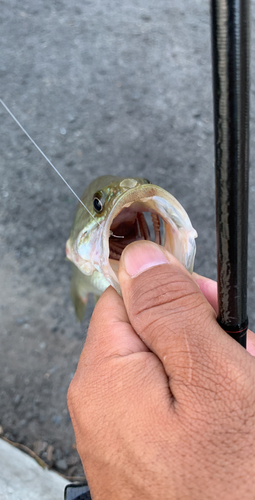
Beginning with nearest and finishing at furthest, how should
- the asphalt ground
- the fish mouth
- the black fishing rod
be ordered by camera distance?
the black fishing rod
the fish mouth
the asphalt ground

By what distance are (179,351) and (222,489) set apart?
250 mm

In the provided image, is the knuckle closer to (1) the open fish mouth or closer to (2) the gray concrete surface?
(1) the open fish mouth

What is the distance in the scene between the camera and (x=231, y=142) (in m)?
0.57

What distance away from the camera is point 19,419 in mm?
1849

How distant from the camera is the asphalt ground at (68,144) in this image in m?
1.99

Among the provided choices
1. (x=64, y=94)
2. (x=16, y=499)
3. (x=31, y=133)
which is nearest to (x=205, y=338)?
(x=16, y=499)

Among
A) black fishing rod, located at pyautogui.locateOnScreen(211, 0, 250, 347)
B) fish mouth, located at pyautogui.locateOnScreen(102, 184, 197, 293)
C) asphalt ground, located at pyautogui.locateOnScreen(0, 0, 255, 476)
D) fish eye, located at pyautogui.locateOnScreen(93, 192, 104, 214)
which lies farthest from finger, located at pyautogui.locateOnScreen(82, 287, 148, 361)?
asphalt ground, located at pyautogui.locateOnScreen(0, 0, 255, 476)

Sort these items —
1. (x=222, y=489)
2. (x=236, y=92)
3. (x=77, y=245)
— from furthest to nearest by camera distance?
1. (x=77, y=245)
2. (x=222, y=489)
3. (x=236, y=92)

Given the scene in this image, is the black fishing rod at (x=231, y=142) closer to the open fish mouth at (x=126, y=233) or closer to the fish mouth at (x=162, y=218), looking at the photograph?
the fish mouth at (x=162, y=218)

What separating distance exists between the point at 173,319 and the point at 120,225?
67 centimetres

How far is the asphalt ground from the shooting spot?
6.53 ft

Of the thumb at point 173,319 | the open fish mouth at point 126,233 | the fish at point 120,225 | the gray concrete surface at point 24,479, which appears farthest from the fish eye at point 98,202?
→ the gray concrete surface at point 24,479

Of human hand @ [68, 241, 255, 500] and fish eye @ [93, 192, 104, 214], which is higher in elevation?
fish eye @ [93, 192, 104, 214]

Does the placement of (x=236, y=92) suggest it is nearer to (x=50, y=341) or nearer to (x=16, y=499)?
(x=16, y=499)
